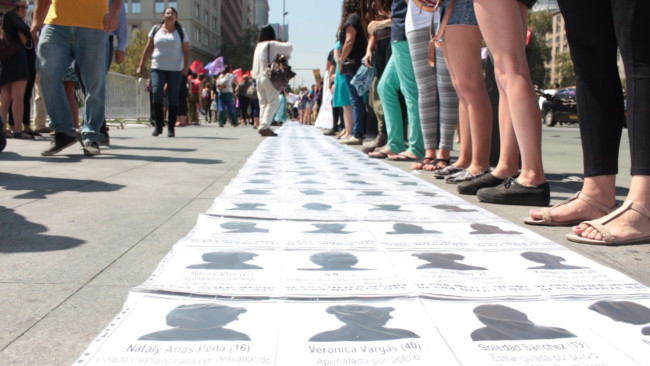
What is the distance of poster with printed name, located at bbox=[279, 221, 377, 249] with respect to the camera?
2.18 meters

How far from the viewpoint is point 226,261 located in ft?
6.24

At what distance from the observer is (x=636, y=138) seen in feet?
7.52

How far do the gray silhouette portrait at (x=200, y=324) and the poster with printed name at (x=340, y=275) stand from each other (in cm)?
20

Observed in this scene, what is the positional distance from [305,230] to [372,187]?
1.55m

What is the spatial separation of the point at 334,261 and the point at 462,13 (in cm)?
250

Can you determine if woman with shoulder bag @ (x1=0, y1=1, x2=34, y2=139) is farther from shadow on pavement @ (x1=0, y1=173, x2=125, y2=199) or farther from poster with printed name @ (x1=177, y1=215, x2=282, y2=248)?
poster with printed name @ (x1=177, y1=215, x2=282, y2=248)

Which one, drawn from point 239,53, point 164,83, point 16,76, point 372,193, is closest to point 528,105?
point 372,193

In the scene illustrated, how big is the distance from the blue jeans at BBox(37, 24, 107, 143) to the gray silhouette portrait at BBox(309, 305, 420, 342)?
4608 millimetres

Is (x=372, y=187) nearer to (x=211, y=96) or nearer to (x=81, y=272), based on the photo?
(x=81, y=272)

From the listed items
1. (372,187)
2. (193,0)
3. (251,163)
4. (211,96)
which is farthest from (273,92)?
(193,0)

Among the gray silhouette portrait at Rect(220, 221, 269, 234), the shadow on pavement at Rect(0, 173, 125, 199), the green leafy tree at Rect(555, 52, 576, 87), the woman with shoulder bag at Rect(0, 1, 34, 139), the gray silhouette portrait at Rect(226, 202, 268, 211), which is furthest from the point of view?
the green leafy tree at Rect(555, 52, 576, 87)

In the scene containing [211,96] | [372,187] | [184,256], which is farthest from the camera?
[211,96]

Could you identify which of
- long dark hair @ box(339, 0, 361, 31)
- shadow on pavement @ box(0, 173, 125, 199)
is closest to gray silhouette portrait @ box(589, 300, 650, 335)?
shadow on pavement @ box(0, 173, 125, 199)

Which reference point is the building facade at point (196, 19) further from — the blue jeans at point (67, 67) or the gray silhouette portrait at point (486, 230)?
the gray silhouette portrait at point (486, 230)
